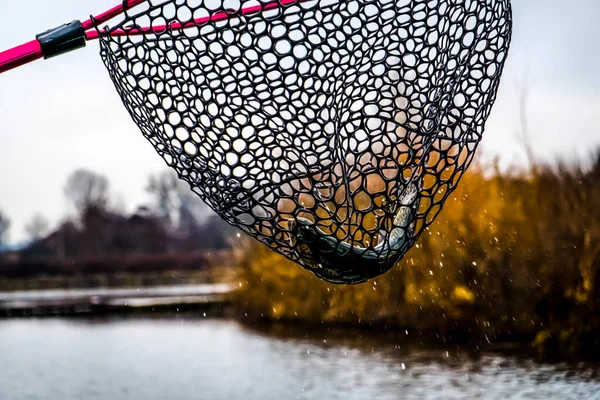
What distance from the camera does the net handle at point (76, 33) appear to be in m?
1.70

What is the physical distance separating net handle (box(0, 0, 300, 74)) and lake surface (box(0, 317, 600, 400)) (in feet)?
19.9

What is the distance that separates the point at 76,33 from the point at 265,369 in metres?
8.19

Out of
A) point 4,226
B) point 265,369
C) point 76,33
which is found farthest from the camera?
point 4,226

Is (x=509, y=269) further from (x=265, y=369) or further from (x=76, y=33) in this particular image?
(x=76, y=33)

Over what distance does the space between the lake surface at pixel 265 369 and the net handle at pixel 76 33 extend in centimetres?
607

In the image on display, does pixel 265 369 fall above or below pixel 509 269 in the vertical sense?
below

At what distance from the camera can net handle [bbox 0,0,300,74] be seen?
67.0 inches

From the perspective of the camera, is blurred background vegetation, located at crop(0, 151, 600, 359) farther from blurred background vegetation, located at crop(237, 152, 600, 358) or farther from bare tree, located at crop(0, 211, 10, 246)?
bare tree, located at crop(0, 211, 10, 246)

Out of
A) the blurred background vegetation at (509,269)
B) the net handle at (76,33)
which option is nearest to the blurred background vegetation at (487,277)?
the blurred background vegetation at (509,269)

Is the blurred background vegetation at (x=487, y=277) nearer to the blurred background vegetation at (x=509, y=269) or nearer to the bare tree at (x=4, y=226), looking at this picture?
the blurred background vegetation at (x=509, y=269)

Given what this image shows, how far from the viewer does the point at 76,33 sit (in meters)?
1.75

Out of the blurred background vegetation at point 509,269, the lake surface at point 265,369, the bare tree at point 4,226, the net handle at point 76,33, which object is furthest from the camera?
the bare tree at point 4,226

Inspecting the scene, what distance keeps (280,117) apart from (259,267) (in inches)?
464

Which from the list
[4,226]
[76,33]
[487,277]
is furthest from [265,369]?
[4,226]
